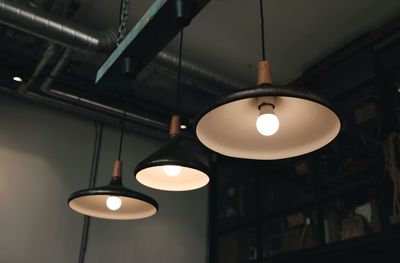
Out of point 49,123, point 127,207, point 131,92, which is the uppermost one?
point 131,92

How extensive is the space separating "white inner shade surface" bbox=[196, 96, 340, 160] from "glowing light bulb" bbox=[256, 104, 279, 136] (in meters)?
0.07

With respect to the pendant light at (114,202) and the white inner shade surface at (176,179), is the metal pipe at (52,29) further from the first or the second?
the white inner shade surface at (176,179)

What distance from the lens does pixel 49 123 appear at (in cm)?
440

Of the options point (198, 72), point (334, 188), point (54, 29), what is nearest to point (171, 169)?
point (54, 29)

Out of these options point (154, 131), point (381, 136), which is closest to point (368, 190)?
point (381, 136)

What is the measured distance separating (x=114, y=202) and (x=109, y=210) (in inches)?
6.9

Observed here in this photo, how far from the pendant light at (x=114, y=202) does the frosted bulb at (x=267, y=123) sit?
1.13 m

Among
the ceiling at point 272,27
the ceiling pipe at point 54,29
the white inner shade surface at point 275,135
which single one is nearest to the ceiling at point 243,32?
the ceiling at point 272,27

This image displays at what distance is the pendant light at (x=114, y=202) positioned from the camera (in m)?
2.29

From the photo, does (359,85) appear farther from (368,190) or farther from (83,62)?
(83,62)

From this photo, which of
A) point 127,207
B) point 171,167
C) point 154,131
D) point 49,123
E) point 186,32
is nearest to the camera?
point 171,167

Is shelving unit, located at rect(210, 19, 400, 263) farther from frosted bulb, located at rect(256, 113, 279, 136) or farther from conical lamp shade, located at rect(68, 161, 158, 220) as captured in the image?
frosted bulb, located at rect(256, 113, 279, 136)

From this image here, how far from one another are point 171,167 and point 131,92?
2522mm

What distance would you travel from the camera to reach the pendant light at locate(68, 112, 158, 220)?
2295mm
